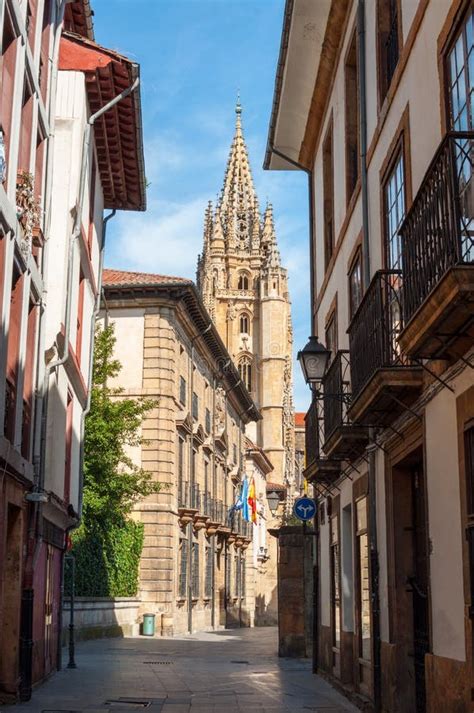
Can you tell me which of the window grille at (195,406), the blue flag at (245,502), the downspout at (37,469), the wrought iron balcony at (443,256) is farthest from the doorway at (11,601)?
the blue flag at (245,502)

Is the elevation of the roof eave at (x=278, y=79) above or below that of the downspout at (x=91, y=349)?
above

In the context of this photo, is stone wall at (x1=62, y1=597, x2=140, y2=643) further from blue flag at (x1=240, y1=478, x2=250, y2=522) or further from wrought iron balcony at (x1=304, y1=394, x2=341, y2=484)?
blue flag at (x1=240, y1=478, x2=250, y2=522)

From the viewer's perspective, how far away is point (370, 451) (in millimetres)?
12711

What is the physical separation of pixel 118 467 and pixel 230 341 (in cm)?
6735

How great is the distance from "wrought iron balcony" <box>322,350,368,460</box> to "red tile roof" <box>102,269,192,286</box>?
20.1 m

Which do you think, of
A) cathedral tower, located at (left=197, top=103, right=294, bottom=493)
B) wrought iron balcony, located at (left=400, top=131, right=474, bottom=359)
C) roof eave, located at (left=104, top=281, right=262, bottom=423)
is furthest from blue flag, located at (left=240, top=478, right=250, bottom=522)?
cathedral tower, located at (left=197, top=103, right=294, bottom=493)

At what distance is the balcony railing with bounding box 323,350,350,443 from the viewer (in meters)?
13.9

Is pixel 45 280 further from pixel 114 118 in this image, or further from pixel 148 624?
pixel 148 624

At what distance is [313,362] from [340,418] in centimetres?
93

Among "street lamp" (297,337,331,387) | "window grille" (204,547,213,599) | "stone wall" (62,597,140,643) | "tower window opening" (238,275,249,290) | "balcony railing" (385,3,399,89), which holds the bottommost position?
"stone wall" (62,597,140,643)

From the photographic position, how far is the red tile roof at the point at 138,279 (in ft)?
115

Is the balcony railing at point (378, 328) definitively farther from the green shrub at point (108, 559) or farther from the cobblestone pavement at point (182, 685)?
the green shrub at point (108, 559)

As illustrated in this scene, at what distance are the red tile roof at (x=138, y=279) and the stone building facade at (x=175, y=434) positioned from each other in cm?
4

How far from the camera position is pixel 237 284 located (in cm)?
10731
